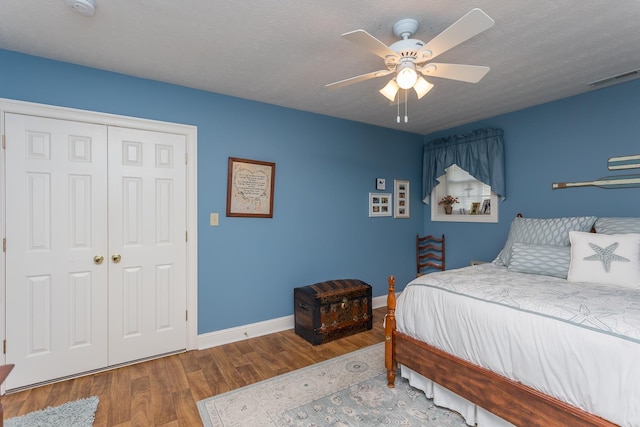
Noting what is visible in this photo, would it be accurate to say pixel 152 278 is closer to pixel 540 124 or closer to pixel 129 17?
pixel 129 17

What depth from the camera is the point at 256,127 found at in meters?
3.14

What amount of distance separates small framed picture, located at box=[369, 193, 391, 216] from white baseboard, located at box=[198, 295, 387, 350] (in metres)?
1.72

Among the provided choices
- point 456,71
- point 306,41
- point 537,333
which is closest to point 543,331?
point 537,333

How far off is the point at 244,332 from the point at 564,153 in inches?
148

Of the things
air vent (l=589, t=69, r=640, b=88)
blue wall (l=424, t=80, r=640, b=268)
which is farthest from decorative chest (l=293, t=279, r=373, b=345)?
air vent (l=589, t=69, r=640, b=88)

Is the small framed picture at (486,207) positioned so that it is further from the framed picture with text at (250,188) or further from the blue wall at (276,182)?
the framed picture with text at (250,188)

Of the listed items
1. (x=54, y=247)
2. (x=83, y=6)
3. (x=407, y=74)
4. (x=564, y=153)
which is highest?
(x=83, y=6)

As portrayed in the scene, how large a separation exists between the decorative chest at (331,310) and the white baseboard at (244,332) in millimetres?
162

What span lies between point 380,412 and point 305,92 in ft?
8.75

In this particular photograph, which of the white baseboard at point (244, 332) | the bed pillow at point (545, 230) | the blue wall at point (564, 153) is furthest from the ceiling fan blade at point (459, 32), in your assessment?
the white baseboard at point (244, 332)

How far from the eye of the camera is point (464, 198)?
13.5 ft

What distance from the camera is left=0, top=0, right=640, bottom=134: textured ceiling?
170 cm

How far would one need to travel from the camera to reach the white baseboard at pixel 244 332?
288 centimetres

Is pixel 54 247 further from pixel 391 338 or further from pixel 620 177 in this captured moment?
pixel 620 177
